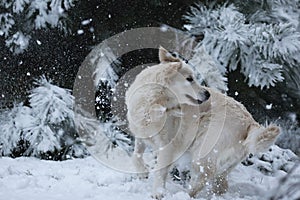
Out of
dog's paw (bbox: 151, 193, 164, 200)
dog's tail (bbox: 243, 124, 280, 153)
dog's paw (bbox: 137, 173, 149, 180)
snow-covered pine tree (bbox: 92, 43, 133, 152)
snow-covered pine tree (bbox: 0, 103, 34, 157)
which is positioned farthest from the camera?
snow-covered pine tree (bbox: 92, 43, 133, 152)

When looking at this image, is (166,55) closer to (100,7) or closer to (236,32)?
(236,32)

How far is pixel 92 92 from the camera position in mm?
5930

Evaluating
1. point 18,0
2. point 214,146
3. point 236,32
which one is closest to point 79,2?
point 18,0

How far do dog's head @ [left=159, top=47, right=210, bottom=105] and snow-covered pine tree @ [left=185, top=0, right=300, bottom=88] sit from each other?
152cm

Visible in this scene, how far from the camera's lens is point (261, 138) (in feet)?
11.9

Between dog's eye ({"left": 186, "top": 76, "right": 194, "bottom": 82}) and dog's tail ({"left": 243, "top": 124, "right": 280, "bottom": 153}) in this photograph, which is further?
dog's eye ({"left": 186, "top": 76, "right": 194, "bottom": 82})

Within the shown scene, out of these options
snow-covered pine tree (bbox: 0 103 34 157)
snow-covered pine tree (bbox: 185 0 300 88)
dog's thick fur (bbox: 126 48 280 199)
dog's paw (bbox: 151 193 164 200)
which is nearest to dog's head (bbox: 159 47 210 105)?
dog's thick fur (bbox: 126 48 280 199)

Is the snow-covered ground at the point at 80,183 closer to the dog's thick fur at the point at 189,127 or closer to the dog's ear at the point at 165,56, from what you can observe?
the dog's thick fur at the point at 189,127

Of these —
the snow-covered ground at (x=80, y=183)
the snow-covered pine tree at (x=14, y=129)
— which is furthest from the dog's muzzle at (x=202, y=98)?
the snow-covered pine tree at (x=14, y=129)

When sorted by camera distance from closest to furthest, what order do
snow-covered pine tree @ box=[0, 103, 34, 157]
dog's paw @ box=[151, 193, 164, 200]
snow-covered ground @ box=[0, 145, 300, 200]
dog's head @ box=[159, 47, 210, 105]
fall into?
1. snow-covered ground @ box=[0, 145, 300, 200]
2. dog's paw @ box=[151, 193, 164, 200]
3. dog's head @ box=[159, 47, 210, 105]
4. snow-covered pine tree @ box=[0, 103, 34, 157]

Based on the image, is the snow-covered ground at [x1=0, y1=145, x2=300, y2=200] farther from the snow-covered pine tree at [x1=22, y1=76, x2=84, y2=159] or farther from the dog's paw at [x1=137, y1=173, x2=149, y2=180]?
the snow-covered pine tree at [x1=22, y1=76, x2=84, y2=159]

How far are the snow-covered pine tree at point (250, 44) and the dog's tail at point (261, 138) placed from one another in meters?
1.85

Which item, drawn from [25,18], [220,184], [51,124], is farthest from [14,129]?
[220,184]

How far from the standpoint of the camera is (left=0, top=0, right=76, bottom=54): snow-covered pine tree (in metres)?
5.45
